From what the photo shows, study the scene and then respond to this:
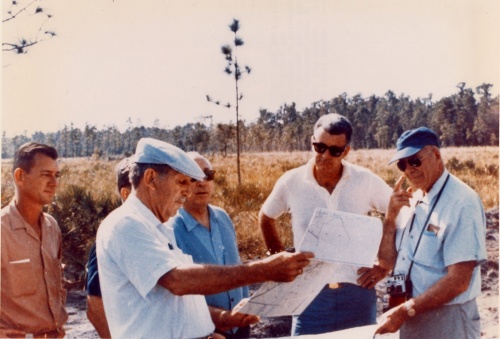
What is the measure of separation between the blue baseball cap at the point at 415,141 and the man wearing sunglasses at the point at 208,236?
2.84 ft

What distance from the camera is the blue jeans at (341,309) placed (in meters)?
2.60

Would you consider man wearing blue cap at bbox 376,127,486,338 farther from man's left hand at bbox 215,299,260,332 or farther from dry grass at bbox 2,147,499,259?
dry grass at bbox 2,147,499,259

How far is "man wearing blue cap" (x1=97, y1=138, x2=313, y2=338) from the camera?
60.0 inches

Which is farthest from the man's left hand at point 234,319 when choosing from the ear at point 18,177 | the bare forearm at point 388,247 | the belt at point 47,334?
the ear at point 18,177

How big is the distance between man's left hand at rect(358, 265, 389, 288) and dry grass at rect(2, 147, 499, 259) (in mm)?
1269

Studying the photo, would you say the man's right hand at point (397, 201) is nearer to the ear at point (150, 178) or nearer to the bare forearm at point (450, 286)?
the bare forearm at point (450, 286)

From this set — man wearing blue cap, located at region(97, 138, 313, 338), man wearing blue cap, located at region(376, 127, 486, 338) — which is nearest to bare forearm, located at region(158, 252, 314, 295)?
man wearing blue cap, located at region(97, 138, 313, 338)

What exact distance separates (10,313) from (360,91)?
2.57 meters

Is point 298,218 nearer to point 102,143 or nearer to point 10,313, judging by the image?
point 10,313

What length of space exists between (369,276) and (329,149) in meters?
0.63

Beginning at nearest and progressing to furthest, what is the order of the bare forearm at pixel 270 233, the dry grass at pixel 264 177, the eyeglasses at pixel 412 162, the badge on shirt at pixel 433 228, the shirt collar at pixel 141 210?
1. the shirt collar at pixel 141 210
2. the badge on shirt at pixel 433 228
3. the eyeglasses at pixel 412 162
4. the bare forearm at pixel 270 233
5. the dry grass at pixel 264 177

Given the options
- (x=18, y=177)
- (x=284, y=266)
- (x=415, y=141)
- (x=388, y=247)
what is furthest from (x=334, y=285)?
(x=18, y=177)

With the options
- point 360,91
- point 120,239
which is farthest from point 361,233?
point 360,91

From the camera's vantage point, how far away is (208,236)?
2490 millimetres
